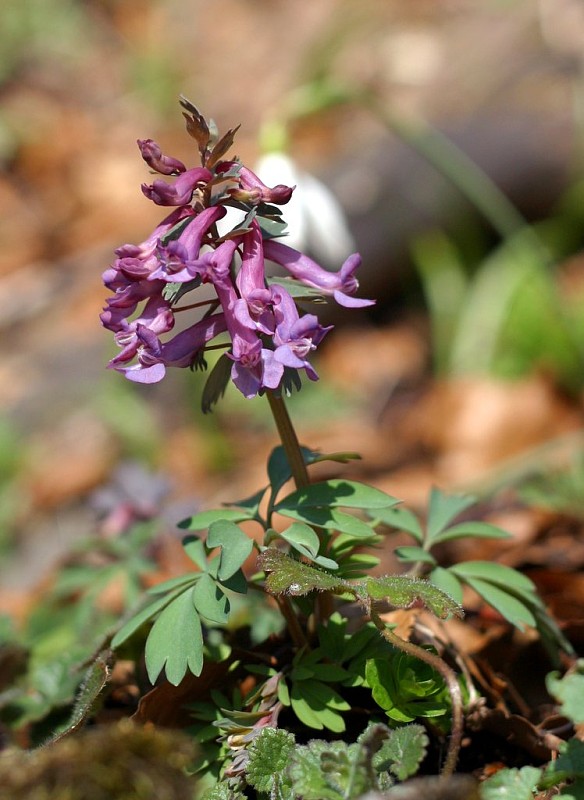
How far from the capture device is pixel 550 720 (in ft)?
4.94

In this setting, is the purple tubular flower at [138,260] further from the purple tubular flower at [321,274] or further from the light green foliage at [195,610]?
the light green foliage at [195,610]

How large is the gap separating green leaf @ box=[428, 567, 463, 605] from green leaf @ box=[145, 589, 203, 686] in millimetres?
449

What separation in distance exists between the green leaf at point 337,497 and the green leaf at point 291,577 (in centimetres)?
10

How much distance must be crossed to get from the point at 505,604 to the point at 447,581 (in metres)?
0.11

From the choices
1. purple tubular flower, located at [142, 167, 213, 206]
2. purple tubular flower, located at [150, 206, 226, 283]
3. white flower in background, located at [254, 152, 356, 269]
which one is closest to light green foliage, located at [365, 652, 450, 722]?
purple tubular flower, located at [150, 206, 226, 283]

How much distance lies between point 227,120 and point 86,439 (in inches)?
191

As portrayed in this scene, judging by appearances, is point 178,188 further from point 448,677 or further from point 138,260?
point 448,677

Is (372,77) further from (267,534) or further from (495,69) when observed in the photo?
(267,534)

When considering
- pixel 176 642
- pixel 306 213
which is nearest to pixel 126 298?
pixel 176 642

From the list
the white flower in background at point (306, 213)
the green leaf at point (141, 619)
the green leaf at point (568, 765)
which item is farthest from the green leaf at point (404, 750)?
the white flower in background at point (306, 213)

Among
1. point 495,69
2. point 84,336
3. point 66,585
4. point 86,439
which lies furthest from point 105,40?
point 66,585

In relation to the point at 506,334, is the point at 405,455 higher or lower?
lower

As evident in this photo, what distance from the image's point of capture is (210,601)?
4.25ft

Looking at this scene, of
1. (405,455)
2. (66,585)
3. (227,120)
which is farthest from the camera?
(227,120)
